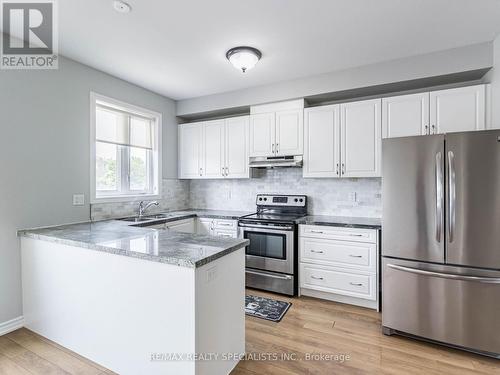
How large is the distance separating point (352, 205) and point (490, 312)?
1.69m

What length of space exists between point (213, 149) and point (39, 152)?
7.13 ft

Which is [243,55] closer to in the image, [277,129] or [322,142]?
[277,129]

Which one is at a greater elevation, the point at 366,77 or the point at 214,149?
the point at 366,77

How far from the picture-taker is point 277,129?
3596 millimetres

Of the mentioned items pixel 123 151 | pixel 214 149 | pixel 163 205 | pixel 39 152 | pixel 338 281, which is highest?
pixel 214 149

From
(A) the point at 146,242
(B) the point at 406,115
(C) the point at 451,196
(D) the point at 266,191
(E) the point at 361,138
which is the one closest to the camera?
(A) the point at 146,242

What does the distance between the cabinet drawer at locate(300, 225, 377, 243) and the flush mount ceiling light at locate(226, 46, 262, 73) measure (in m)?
1.93

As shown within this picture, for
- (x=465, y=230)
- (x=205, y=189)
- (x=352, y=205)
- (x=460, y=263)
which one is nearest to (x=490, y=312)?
(x=460, y=263)

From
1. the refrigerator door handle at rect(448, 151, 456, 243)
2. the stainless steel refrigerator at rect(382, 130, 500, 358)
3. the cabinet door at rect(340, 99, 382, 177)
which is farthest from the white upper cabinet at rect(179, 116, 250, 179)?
the refrigerator door handle at rect(448, 151, 456, 243)

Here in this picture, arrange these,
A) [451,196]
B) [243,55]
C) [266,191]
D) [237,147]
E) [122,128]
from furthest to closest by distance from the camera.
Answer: [266,191], [237,147], [122,128], [243,55], [451,196]

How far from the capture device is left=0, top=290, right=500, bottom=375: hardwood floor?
191cm

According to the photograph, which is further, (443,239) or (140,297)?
(443,239)

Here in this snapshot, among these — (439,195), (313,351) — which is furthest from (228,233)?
(439,195)

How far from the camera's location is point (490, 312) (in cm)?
201
